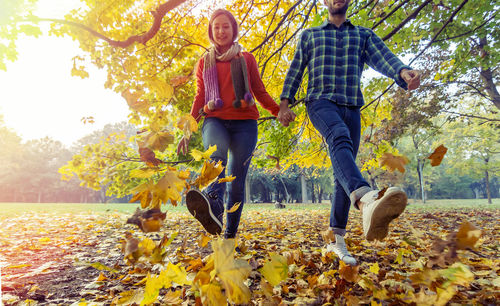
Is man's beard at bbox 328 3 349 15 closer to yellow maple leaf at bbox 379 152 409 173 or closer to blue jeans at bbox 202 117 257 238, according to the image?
blue jeans at bbox 202 117 257 238

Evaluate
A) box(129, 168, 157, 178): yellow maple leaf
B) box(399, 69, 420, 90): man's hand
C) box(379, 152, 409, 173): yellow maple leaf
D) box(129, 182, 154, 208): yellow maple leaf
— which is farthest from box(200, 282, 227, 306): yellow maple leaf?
box(399, 69, 420, 90): man's hand

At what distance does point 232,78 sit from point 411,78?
4.60 feet

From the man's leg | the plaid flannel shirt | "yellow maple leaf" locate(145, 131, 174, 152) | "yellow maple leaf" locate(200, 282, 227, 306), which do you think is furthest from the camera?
the plaid flannel shirt

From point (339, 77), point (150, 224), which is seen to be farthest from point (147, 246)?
point (339, 77)

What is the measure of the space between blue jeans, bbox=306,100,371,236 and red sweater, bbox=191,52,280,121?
0.51m

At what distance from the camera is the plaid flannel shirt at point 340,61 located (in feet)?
7.38

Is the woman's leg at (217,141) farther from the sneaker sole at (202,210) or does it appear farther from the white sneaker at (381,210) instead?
the white sneaker at (381,210)

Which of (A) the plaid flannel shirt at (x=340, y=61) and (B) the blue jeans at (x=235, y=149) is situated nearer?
(A) the plaid flannel shirt at (x=340, y=61)

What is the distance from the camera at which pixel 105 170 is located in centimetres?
480

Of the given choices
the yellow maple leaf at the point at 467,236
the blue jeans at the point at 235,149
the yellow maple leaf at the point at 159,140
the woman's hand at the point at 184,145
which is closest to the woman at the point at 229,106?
the blue jeans at the point at 235,149

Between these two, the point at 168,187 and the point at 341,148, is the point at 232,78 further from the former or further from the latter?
the point at 168,187

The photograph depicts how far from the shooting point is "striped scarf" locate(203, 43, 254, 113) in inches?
94.1

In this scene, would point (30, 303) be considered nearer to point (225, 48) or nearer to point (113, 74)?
point (225, 48)

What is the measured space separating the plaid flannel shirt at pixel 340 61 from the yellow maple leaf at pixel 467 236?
4.45ft
